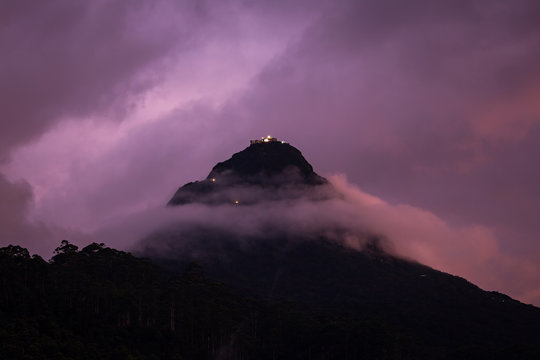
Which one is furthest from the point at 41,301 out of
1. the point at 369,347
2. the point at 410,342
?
the point at 410,342

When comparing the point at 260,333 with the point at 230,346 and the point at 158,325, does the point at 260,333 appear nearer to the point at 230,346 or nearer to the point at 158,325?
the point at 230,346

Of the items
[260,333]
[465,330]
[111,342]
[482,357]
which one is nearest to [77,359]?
[111,342]

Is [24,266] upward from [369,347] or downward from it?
upward

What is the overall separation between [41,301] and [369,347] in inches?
2700

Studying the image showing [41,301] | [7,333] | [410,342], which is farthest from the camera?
[410,342]

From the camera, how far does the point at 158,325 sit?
132625 millimetres

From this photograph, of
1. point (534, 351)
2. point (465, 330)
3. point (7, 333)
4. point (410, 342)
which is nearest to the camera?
point (7, 333)

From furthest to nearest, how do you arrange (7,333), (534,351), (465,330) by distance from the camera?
(465,330), (534,351), (7,333)

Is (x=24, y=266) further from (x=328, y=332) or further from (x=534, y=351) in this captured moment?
(x=534, y=351)

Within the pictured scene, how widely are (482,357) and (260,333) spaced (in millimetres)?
49963

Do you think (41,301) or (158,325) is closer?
(41,301)

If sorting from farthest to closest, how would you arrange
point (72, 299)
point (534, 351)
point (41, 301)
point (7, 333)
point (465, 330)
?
point (465, 330) → point (534, 351) → point (72, 299) → point (41, 301) → point (7, 333)

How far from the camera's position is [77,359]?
95188 millimetres

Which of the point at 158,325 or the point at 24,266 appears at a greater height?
the point at 24,266
